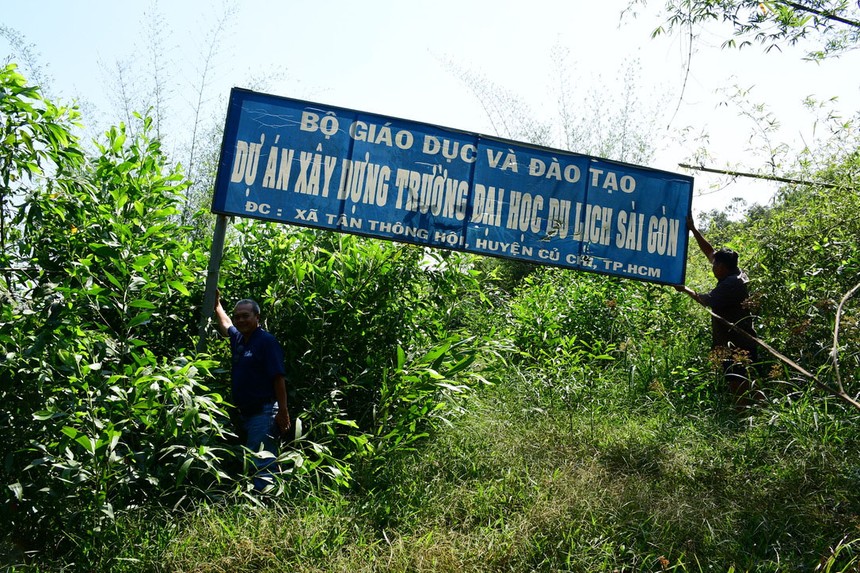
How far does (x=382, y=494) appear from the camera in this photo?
4699 millimetres

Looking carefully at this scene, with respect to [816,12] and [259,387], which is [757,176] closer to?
[816,12]

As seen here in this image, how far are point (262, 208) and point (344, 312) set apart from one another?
0.94 m

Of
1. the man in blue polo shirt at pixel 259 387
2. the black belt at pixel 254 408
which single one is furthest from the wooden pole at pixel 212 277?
the black belt at pixel 254 408

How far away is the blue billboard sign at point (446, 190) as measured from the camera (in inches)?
207

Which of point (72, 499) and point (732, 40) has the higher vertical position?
point (732, 40)

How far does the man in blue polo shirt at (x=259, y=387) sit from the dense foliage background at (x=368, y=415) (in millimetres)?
169

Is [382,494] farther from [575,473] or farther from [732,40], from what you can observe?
[732,40]

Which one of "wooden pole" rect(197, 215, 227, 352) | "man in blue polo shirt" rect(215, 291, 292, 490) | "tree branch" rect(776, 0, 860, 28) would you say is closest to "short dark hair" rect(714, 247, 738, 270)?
"tree branch" rect(776, 0, 860, 28)

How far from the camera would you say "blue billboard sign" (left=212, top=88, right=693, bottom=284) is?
527 cm

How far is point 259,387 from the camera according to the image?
491 centimetres

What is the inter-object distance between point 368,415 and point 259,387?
0.90m

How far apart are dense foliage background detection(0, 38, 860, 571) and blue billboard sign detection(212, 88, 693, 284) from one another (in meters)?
0.44

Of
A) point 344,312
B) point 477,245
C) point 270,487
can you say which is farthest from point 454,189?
point 270,487

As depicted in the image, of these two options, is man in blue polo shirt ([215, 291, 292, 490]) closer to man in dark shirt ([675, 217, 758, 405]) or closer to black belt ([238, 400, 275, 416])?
black belt ([238, 400, 275, 416])
